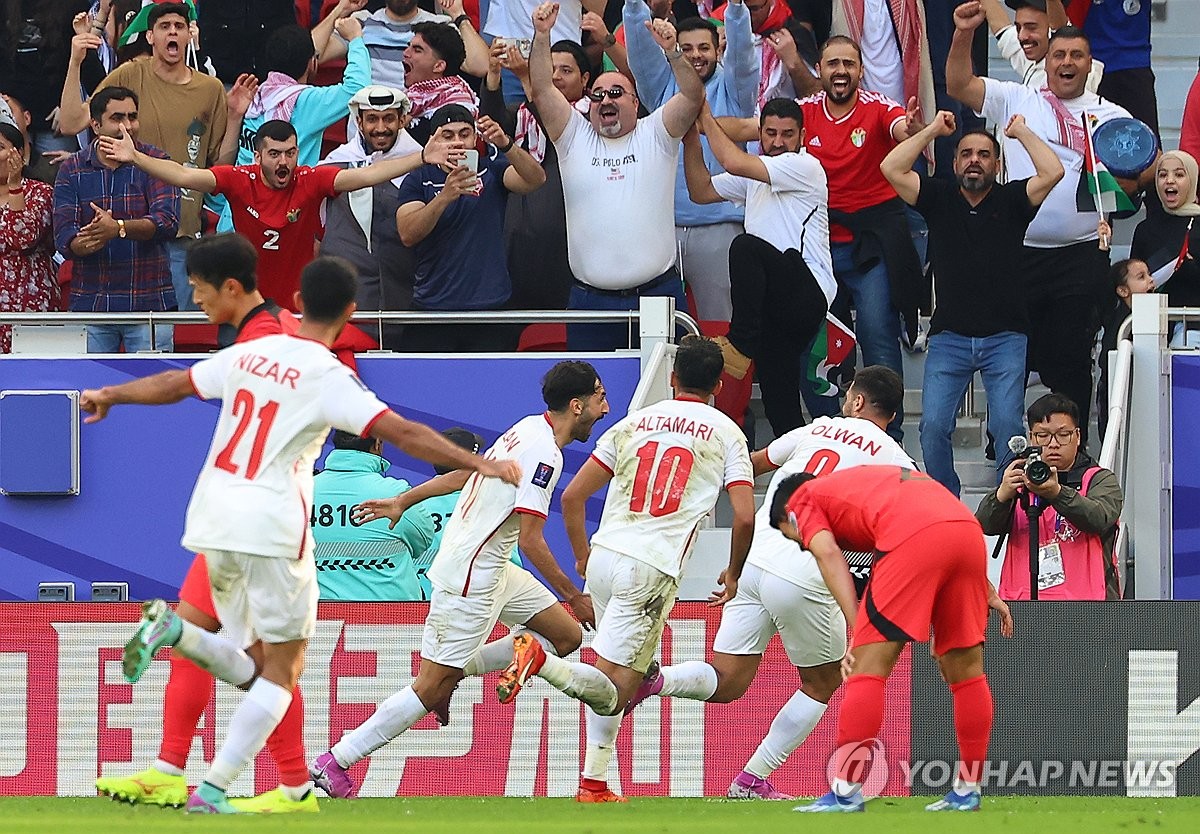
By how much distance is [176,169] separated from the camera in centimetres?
1177

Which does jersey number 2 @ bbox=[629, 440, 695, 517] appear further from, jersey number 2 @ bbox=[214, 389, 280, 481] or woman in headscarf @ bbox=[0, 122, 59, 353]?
woman in headscarf @ bbox=[0, 122, 59, 353]

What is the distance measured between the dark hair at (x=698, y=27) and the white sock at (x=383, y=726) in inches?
190

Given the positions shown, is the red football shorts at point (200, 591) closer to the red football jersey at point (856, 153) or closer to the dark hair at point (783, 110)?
the dark hair at point (783, 110)

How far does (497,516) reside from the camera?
938 cm

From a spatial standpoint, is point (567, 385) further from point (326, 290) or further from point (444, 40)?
point (444, 40)

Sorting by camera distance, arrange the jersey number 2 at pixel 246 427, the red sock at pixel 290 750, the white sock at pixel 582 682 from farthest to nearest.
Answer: the white sock at pixel 582 682 < the red sock at pixel 290 750 < the jersey number 2 at pixel 246 427

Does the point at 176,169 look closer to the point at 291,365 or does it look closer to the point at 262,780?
the point at 262,780

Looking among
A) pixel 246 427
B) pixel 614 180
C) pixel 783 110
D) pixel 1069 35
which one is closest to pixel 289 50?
pixel 614 180

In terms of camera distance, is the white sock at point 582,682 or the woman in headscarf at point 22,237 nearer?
the white sock at point 582,682

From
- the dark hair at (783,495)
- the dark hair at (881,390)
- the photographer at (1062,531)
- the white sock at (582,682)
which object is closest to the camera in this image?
the dark hair at (783,495)

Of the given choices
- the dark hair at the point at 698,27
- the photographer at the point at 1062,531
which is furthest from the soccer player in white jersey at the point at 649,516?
the dark hair at the point at 698,27

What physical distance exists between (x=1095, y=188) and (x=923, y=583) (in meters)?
5.20

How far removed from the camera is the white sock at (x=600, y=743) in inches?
357

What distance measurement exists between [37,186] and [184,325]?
1194 millimetres
